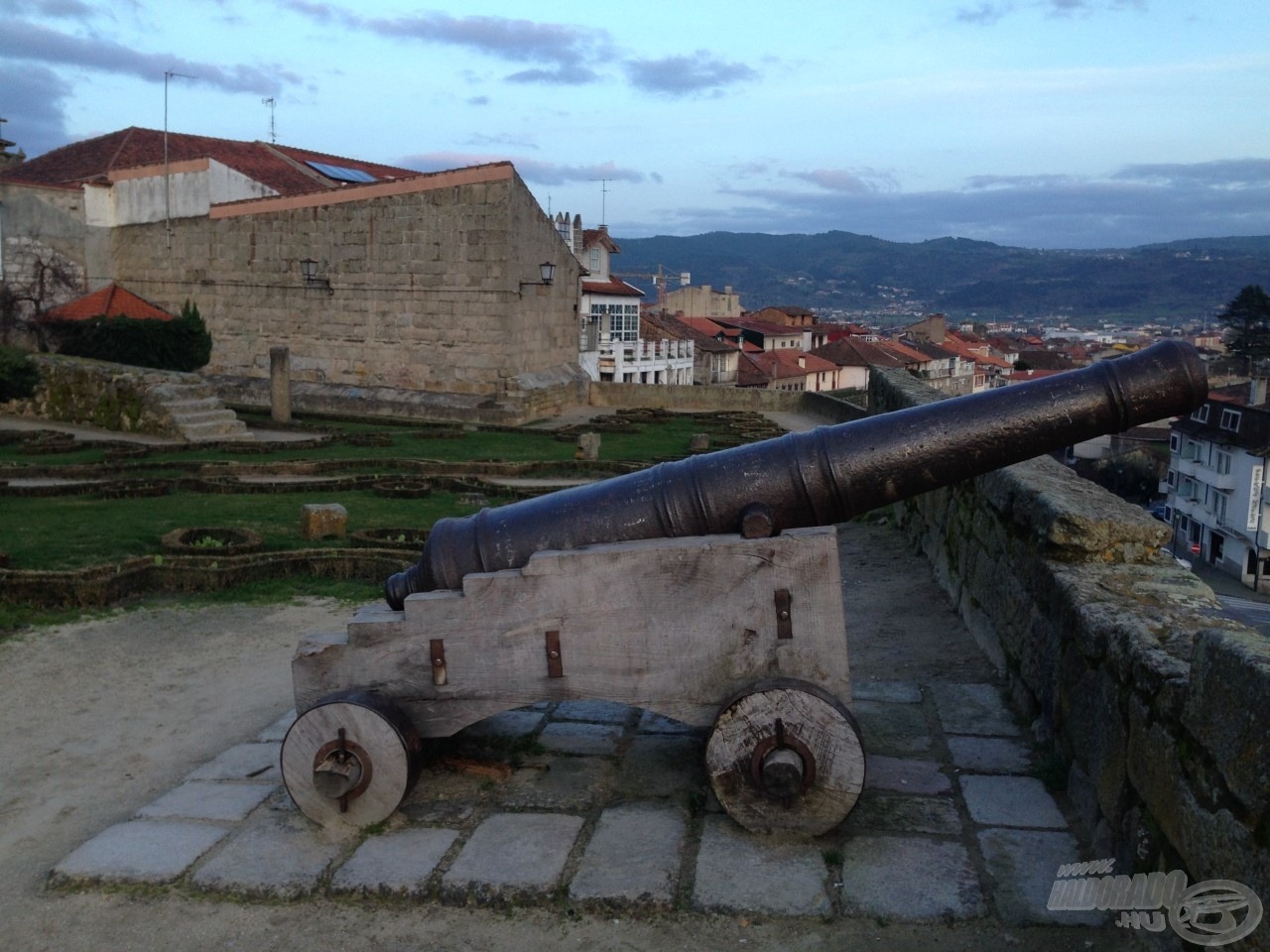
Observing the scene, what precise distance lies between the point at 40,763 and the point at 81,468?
10339 millimetres

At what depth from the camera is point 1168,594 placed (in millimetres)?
4387

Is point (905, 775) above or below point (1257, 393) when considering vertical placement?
above

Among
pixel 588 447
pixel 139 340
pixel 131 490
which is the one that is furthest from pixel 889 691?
pixel 139 340

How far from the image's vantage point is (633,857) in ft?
13.1

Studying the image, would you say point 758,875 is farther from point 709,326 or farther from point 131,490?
point 709,326

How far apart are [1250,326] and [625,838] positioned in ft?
221

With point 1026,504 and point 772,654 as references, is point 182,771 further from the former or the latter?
point 1026,504

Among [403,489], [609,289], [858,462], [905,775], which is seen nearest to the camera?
[858,462]

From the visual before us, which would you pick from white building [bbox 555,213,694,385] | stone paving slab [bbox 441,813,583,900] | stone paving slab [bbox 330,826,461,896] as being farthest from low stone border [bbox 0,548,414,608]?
white building [bbox 555,213,694,385]

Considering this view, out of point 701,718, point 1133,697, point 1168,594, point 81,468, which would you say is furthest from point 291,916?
point 81,468

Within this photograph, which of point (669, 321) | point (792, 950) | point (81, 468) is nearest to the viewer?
point (792, 950)

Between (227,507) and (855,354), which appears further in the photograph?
(855,354)

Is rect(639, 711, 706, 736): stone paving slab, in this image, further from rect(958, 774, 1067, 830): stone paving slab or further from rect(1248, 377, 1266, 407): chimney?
rect(1248, 377, 1266, 407): chimney

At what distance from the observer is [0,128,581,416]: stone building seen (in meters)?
26.6
